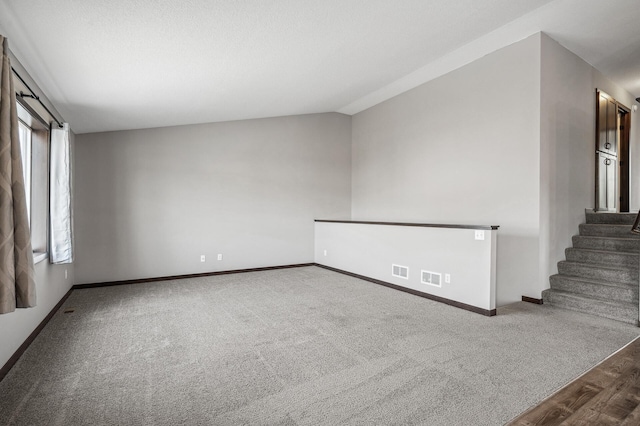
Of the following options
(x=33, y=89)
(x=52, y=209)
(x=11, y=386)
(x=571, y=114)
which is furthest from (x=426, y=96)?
(x=11, y=386)

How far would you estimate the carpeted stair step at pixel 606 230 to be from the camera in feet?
14.1

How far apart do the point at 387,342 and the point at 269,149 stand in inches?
180

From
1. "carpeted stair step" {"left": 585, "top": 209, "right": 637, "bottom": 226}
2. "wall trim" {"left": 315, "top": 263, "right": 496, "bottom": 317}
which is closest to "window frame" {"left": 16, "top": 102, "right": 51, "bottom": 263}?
"wall trim" {"left": 315, "top": 263, "right": 496, "bottom": 317}

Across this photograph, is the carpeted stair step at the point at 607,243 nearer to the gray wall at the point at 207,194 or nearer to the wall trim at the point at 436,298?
the wall trim at the point at 436,298

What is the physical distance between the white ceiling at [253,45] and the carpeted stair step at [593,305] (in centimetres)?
315

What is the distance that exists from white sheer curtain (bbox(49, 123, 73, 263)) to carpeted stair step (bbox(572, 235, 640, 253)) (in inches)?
252

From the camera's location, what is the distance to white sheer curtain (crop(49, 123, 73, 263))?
144 inches

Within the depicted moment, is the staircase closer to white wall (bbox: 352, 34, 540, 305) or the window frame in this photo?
white wall (bbox: 352, 34, 540, 305)

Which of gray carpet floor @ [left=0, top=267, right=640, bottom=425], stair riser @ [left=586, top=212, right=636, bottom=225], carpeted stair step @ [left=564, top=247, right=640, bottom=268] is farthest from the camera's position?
stair riser @ [left=586, top=212, right=636, bottom=225]

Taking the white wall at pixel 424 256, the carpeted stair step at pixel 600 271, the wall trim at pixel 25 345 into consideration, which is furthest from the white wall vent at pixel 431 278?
the wall trim at pixel 25 345

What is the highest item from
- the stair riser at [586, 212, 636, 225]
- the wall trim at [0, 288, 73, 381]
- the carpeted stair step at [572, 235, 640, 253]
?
the stair riser at [586, 212, 636, 225]

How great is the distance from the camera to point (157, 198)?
18.0 feet

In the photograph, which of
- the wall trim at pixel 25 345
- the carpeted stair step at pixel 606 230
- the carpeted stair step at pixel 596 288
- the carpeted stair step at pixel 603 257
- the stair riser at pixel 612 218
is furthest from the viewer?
the stair riser at pixel 612 218

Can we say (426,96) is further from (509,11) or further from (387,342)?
(387,342)
